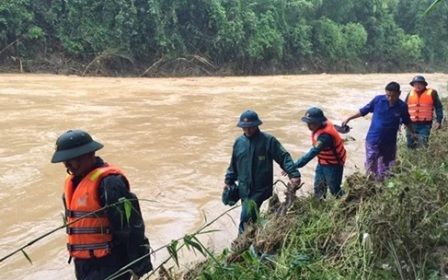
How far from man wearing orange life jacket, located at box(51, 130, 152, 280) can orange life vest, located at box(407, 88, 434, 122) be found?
5.87 m

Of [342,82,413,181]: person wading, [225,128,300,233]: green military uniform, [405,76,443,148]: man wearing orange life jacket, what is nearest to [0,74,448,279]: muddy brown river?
[342,82,413,181]: person wading

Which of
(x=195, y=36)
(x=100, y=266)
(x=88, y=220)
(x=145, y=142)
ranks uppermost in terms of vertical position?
(x=195, y=36)

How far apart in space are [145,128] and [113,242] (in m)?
9.90

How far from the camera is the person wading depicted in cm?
677

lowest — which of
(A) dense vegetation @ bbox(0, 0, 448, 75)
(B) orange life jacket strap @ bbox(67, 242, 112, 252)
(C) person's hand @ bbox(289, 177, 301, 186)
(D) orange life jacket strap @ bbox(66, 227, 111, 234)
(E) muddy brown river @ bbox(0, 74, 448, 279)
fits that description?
(E) muddy brown river @ bbox(0, 74, 448, 279)

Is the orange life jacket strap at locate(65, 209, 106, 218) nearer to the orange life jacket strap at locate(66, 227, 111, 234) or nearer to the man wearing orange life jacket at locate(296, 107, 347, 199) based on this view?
the orange life jacket strap at locate(66, 227, 111, 234)

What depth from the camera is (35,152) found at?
34.0 feet

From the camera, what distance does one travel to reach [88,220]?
129 inches

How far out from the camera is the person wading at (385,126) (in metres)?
6.77

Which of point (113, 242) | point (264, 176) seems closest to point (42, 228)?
point (264, 176)

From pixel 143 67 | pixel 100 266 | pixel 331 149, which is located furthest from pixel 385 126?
pixel 143 67

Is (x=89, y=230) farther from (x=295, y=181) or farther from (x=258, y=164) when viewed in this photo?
(x=295, y=181)

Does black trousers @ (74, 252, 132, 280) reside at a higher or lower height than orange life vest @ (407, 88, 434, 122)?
lower

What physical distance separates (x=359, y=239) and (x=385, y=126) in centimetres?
345
